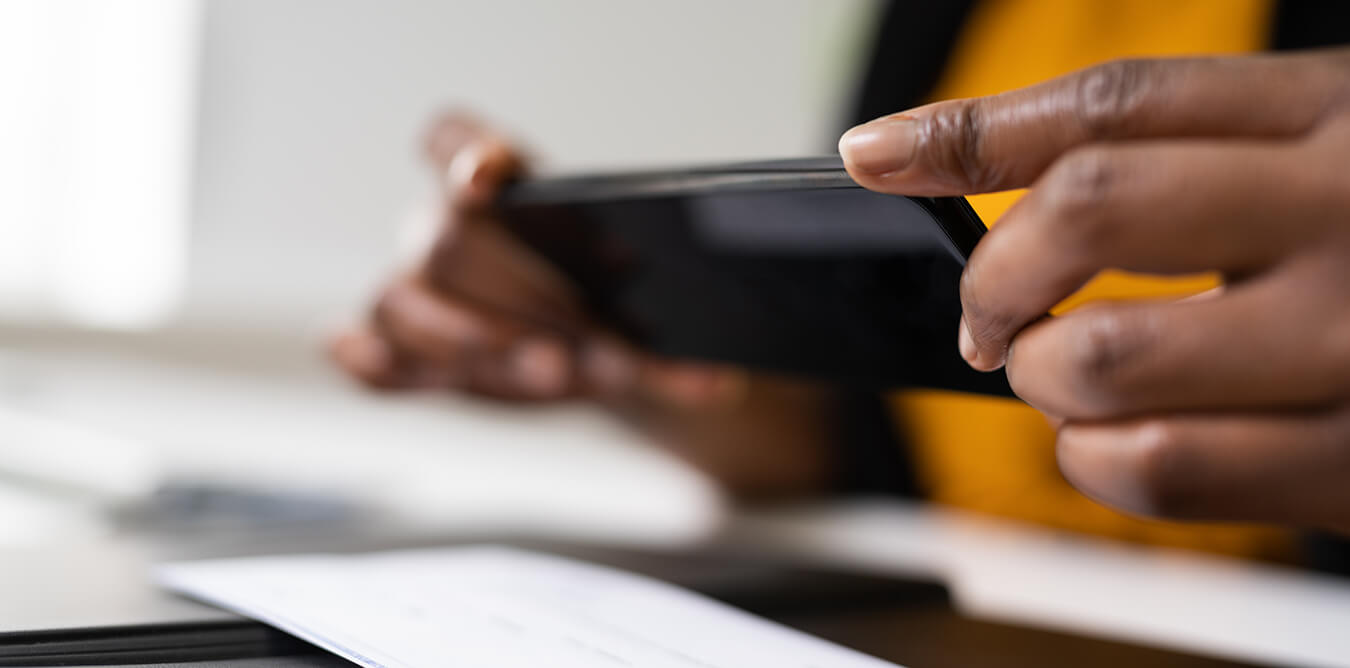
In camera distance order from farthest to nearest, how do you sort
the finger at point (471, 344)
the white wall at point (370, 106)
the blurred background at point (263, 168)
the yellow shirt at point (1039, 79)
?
the white wall at point (370, 106) < the blurred background at point (263, 168) < the yellow shirt at point (1039, 79) < the finger at point (471, 344)

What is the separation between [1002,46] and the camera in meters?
0.98

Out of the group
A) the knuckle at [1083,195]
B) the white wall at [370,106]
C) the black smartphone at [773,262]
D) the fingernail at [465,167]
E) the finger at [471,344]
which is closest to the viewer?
the knuckle at [1083,195]

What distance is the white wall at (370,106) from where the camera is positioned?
149 cm

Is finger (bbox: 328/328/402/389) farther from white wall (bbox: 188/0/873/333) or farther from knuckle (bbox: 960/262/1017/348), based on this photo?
white wall (bbox: 188/0/873/333)

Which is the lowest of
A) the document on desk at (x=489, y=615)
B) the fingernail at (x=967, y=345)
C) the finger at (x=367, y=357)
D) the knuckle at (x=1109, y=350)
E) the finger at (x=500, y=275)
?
the document on desk at (x=489, y=615)

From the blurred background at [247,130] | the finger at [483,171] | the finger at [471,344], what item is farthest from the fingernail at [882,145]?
the blurred background at [247,130]

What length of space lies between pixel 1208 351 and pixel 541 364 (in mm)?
501

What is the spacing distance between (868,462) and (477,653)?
83 centimetres

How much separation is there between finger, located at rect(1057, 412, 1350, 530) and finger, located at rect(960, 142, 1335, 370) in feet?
0.14

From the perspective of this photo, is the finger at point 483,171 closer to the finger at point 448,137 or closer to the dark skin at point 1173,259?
the finger at point 448,137

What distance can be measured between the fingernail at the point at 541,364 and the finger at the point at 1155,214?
0.48m

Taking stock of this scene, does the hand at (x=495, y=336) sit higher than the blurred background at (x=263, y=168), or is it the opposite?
the blurred background at (x=263, y=168)

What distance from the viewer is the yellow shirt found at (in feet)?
2.78

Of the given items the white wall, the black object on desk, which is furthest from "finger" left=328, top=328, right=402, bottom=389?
the white wall
